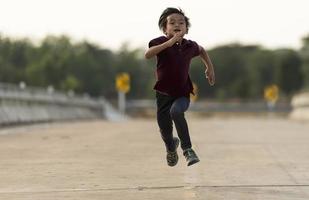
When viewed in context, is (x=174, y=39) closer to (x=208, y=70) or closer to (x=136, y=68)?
(x=208, y=70)

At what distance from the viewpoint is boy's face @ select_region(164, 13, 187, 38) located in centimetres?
795

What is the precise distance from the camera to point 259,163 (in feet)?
31.4

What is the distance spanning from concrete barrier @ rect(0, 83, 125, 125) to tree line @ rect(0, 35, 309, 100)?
5627cm

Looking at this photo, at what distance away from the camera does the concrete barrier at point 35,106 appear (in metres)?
21.6

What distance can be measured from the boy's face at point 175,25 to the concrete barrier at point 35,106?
12.4 meters

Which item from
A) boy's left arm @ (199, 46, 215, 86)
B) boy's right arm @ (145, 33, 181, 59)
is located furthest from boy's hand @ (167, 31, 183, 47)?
boy's left arm @ (199, 46, 215, 86)

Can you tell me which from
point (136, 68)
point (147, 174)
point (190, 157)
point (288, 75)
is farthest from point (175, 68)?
point (288, 75)

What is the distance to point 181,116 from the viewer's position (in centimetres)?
806

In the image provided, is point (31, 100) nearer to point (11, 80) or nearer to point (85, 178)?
point (85, 178)

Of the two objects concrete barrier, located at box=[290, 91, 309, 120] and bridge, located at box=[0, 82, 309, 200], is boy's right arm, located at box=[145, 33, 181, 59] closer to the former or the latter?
bridge, located at box=[0, 82, 309, 200]

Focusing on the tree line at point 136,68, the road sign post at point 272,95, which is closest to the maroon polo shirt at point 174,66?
the road sign post at point 272,95

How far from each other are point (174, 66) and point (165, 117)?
61 cm

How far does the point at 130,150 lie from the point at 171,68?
4.13 meters

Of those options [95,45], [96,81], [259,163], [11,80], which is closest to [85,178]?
[259,163]
